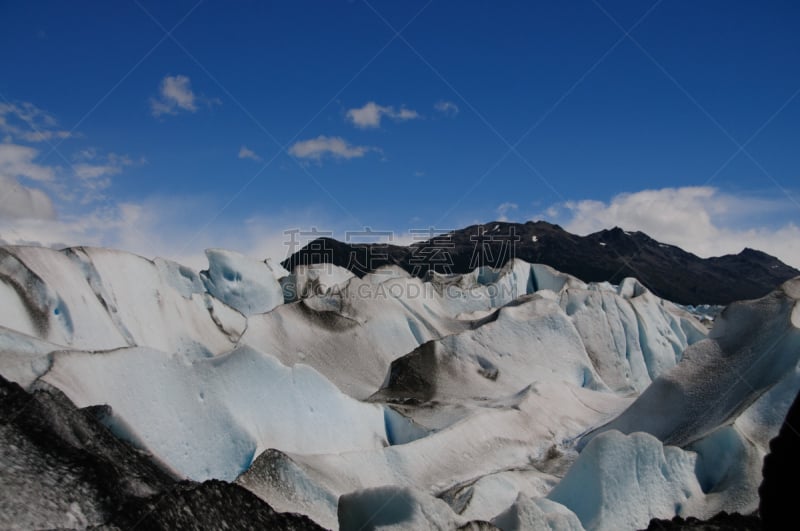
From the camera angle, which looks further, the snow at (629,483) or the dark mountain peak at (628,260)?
the dark mountain peak at (628,260)

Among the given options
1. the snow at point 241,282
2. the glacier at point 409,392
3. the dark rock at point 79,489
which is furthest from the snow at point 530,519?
the snow at point 241,282

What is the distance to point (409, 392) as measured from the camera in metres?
12.8

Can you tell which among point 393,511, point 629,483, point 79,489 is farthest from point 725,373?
point 79,489

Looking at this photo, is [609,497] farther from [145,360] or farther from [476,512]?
[145,360]

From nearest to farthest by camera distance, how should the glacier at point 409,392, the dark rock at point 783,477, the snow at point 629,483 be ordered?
the dark rock at point 783,477 → the glacier at point 409,392 → the snow at point 629,483

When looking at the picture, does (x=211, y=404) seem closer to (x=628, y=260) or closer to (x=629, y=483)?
(x=629, y=483)

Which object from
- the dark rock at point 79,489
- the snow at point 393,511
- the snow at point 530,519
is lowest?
the snow at point 530,519

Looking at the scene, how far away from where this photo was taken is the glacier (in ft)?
23.6

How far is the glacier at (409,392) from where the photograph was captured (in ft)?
23.6

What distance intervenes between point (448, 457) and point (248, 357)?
9.14ft

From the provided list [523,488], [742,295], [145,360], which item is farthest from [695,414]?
[742,295]

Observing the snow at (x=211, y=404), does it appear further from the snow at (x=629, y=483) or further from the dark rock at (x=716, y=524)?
the dark rock at (x=716, y=524)

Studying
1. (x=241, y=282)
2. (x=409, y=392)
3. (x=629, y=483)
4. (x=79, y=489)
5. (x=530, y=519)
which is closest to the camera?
(x=79, y=489)

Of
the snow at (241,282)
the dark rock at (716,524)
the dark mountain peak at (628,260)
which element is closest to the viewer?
the dark rock at (716,524)
